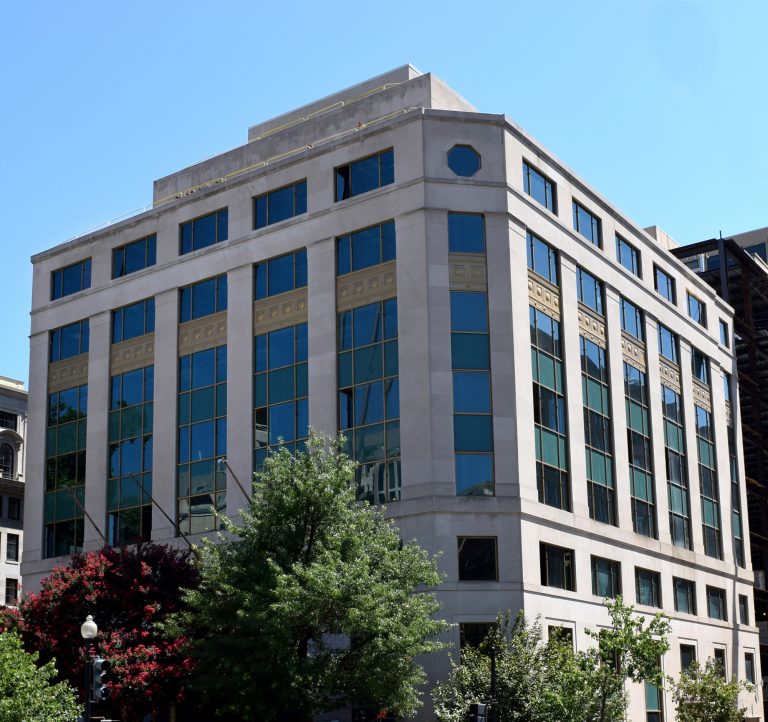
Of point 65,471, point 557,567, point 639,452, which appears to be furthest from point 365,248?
point 65,471

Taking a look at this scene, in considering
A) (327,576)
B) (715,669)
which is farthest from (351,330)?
(715,669)

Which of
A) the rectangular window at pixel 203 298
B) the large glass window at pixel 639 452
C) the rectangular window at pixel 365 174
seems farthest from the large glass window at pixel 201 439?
the large glass window at pixel 639 452

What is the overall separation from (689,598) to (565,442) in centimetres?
1568

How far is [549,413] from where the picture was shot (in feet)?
171

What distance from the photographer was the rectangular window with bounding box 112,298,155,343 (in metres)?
59.5

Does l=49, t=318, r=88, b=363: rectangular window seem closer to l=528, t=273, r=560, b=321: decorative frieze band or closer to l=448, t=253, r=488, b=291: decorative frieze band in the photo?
l=448, t=253, r=488, b=291: decorative frieze band

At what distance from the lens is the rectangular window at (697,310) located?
70312 mm

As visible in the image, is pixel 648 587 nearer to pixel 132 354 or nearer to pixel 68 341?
pixel 132 354

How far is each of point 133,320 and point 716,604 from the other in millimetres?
35214

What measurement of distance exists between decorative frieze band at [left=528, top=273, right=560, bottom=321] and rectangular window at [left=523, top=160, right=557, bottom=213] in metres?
3.94

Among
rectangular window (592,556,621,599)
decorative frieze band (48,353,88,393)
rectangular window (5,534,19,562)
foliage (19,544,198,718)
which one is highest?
decorative frieze band (48,353,88,393)

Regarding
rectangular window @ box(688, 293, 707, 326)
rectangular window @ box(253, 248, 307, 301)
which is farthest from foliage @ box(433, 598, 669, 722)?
rectangular window @ box(688, 293, 707, 326)

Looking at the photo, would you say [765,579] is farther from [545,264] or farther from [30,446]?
[30,446]

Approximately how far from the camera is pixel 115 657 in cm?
4103
